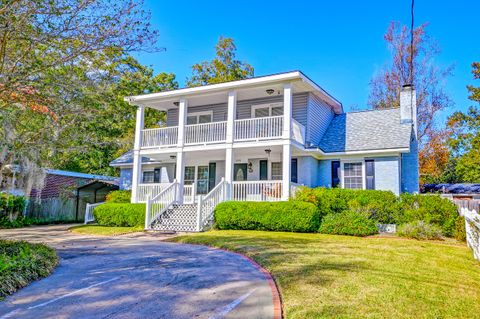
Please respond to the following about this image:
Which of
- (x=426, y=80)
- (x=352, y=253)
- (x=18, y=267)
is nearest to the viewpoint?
(x=18, y=267)

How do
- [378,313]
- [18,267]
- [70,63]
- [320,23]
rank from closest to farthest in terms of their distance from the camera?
[378,313], [18,267], [70,63], [320,23]

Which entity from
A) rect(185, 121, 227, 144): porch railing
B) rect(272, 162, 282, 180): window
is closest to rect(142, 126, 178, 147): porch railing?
rect(185, 121, 227, 144): porch railing

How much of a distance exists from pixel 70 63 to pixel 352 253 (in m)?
8.49

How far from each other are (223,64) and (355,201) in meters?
21.0

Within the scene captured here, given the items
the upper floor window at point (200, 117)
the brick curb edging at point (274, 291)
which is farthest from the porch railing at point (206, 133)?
the brick curb edging at point (274, 291)

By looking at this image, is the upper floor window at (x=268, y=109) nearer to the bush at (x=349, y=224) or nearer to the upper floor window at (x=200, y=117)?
the upper floor window at (x=200, y=117)

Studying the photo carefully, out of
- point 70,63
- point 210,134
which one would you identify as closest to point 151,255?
point 70,63

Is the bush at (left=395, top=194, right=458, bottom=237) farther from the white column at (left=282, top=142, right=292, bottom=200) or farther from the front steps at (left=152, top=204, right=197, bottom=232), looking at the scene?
the front steps at (left=152, top=204, right=197, bottom=232)

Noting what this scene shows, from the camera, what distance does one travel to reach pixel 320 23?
59.0 feet

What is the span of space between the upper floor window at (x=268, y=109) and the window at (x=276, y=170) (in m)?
2.45

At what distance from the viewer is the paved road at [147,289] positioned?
4.54 meters

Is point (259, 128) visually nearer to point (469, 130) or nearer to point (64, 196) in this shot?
point (64, 196)

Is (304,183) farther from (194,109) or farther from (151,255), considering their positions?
(151,255)

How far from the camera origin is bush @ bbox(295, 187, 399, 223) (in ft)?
43.8
